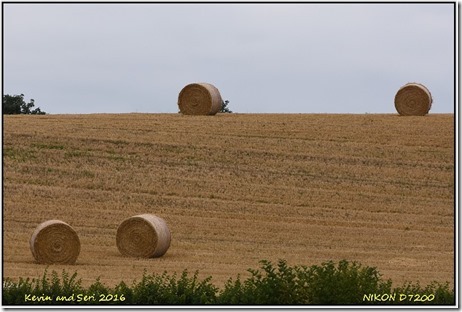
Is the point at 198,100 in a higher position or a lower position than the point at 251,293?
higher

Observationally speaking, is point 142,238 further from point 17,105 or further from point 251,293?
point 17,105

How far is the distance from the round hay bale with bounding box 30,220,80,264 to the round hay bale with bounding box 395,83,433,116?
1968 centimetres

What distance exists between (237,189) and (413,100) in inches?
454

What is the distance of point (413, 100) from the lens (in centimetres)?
3991

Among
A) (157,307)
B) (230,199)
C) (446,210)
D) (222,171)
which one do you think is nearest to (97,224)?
(230,199)

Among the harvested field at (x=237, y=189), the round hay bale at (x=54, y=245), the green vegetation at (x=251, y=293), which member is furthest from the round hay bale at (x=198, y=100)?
the green vegetation at (x=251, y=293)

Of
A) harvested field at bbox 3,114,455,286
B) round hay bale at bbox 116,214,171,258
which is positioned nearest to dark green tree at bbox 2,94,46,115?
harvested field at bbox 3,114,455,286

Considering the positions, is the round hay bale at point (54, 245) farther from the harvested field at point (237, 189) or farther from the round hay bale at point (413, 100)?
the round hay bale at point (413, 100)

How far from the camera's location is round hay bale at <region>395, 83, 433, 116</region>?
39.6m

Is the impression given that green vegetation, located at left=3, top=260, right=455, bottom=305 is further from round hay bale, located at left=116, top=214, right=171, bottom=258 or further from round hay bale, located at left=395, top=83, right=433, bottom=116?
round hay bale, located at left=395, top=83, right=433, bottom=116

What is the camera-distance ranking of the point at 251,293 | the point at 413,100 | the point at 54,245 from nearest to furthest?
the point at 251,293 → the point at 54,245 → the point at 413,100

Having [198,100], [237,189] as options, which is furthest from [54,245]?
[198,100]

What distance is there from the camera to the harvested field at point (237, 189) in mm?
23891

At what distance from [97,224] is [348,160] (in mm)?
10133
